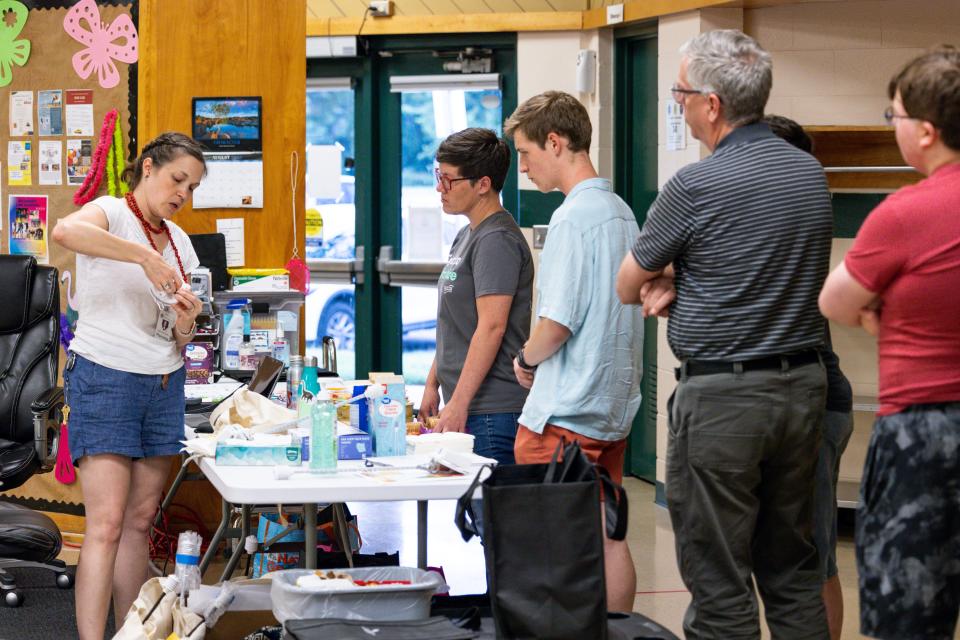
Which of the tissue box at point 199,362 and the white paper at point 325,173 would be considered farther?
the white paper at point 325,173

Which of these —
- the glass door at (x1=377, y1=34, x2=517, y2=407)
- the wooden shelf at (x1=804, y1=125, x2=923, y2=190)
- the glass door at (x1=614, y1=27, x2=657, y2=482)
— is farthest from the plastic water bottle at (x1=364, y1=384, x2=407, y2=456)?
the glass door at (x1=377, y1=34, x2=517, y2=407)

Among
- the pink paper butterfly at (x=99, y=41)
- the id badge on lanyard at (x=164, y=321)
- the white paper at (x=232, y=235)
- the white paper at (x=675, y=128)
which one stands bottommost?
the id badge on lanyard at (x=164, y=321)

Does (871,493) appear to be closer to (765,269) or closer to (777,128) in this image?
(765,269)

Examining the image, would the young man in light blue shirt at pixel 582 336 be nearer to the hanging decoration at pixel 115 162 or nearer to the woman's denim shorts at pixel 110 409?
the woman's denim shorts at pixel 110 409

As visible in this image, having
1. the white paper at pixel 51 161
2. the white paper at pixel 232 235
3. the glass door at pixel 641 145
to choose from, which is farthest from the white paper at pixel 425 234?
the white paper at pixel 51 161

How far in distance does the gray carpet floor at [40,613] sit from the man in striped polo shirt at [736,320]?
2255 mm

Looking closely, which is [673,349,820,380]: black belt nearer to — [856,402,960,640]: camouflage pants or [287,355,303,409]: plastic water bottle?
[856,402,960,640]: camouflage pants

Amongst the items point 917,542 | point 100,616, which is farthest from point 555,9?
point 917,542

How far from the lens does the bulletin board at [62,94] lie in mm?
5117

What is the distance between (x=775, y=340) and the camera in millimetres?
2557

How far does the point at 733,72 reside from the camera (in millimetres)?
2586

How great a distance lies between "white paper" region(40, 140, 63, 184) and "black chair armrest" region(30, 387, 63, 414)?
1.16m

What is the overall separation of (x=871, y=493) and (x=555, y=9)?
4841mm

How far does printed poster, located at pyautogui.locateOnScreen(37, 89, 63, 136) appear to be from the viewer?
17.1 feet
